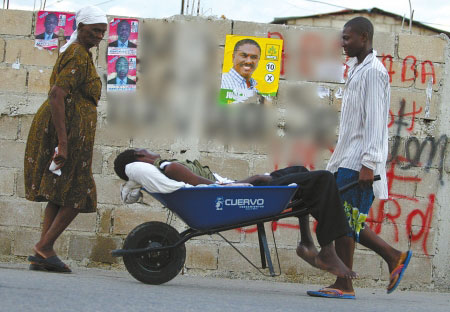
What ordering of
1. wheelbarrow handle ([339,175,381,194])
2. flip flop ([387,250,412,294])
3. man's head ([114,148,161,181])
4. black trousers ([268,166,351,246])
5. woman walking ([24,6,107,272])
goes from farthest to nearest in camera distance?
woman walking ([24,6,107,272])
man's head ([114,148,161,181])
flip flop ([387,250,412,294])
wheelbarrow handle ([339,175,381,194])
black trousers ([268,166,351,246])

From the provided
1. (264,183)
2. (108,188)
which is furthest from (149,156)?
(108,188)

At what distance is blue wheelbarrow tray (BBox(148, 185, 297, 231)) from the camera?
4.67m

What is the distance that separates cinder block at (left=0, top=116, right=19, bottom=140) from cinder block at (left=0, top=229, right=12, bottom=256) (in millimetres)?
814

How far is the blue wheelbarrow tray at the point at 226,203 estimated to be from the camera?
4.67m

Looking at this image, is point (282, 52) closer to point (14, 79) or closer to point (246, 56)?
point (246, 56)

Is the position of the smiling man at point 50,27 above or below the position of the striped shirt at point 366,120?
above

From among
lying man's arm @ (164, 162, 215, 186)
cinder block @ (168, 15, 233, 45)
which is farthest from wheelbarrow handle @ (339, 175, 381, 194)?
cinder block @ (168, 15, 233, 45)

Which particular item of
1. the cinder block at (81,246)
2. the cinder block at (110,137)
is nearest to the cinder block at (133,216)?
the cinder block at (81,246)

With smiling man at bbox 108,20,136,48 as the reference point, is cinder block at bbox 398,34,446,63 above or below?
above

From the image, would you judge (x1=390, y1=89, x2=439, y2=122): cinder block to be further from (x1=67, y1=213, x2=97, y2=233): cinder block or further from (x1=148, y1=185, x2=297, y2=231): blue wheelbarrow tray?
(x1=67, y1=213, x2=97, y2=233): cinder block

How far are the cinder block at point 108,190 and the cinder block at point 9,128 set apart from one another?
33.0 inches

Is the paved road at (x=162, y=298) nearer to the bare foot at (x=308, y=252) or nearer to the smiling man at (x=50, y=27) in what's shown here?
the bare foot at (x=308, y=252)

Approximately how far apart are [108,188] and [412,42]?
2900mm

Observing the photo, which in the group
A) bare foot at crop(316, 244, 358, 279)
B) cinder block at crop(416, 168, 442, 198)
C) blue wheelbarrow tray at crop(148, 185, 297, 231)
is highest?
cinder block at crop(416, 168, 442, 198)
